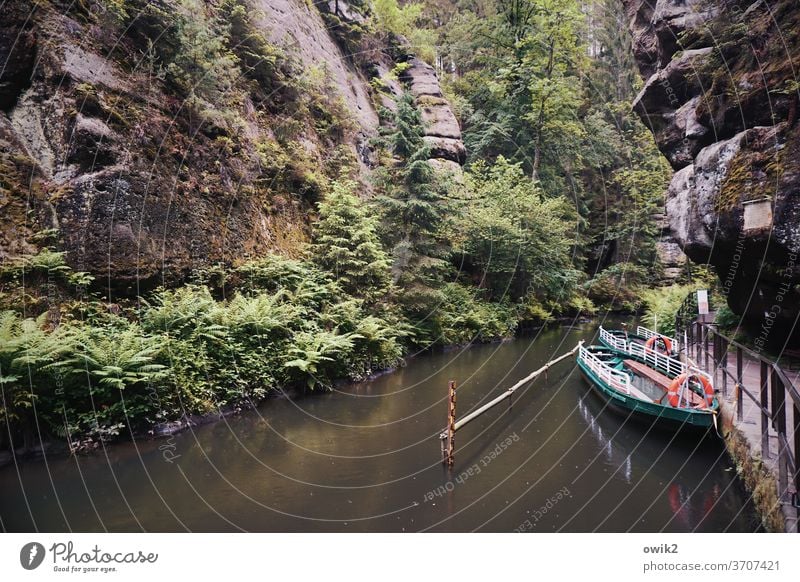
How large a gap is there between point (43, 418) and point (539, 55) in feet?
92.8

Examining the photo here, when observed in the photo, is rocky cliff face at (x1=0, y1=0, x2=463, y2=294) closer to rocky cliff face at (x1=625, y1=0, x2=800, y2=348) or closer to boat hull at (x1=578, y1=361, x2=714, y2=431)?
boat hull at (x1=578, y1=361, x2=714, y2=431)

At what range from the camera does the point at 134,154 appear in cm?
907

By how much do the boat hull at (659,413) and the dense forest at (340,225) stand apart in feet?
18.2

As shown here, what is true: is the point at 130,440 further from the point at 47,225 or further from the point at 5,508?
the point at 47,225

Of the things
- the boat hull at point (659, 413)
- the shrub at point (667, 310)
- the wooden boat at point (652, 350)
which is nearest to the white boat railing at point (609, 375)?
the boat hull at point (659, 413)

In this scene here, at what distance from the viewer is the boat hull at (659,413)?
7242 millimetres

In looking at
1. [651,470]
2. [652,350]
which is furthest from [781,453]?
[652,350]

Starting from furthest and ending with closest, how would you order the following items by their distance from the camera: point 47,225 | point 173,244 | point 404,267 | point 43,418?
point 404,267
point 173,244
point 47,225
point 43,418

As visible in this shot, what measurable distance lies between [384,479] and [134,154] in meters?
7.83

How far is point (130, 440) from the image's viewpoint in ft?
23.1

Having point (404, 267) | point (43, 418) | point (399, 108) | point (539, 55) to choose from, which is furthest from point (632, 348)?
point (539, 55)

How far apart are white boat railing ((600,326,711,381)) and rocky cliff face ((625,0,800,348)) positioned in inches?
72.7

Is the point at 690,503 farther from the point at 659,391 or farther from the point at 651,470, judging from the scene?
the point at 659,391

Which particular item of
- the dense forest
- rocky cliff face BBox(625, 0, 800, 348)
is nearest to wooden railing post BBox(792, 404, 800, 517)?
rocky cliff face BBox(625, 0, 800, 348)
